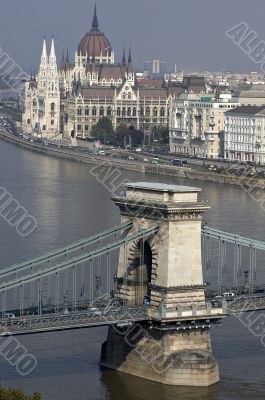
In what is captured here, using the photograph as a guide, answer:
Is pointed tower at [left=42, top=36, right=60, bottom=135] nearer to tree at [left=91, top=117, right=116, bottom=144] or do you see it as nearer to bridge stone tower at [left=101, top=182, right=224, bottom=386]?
tree at [left=91, top=117, right=116, bottom=144]

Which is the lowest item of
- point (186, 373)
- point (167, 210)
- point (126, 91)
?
point (186, 373)

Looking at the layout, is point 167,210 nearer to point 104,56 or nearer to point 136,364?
point 136,364

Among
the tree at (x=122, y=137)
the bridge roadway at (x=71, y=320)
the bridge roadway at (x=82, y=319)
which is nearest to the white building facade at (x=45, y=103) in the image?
the tree at (x=122, y=137)

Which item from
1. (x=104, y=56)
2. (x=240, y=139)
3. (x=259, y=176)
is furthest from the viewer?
(x=104, y=56)

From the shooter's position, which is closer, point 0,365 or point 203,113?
point 0,365

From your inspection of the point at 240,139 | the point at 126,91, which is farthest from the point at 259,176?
the point at 126,91

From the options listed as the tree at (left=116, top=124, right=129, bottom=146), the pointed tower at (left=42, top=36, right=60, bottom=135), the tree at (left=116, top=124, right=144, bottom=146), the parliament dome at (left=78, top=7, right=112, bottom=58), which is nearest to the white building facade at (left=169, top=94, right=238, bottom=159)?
the tree at (left=116, top=124, right=144, bottom=146)

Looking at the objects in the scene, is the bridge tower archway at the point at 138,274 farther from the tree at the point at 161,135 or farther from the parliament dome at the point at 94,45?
the parliament dome at the point at 94,45
